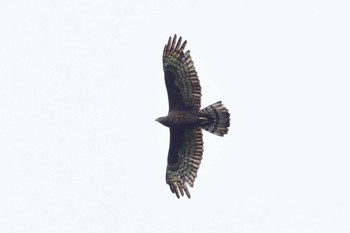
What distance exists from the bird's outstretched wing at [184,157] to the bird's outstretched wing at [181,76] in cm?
114

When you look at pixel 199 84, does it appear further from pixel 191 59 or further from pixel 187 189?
pixel 187 189

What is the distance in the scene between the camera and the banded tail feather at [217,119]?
1590 inches

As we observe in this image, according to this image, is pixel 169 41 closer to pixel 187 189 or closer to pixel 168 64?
pixel 168 64

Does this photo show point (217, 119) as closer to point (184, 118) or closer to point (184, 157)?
point (184, 118)

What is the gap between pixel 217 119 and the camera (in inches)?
1592

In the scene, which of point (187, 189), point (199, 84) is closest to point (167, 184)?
point (187, 189)

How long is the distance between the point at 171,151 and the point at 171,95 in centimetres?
204

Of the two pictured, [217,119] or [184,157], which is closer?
[217,119]

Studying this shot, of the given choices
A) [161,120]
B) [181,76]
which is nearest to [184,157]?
[161,120]

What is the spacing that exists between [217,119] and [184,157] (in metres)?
1.68

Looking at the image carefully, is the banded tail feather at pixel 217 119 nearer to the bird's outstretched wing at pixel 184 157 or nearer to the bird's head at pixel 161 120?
the bird's outstretched wing at pixel 184 157

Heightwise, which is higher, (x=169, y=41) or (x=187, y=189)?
(x=169, y=41)

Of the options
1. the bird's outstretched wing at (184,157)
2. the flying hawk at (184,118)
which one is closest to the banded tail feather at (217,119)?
the flying hawk at (184,118)

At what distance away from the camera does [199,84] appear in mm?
40031
